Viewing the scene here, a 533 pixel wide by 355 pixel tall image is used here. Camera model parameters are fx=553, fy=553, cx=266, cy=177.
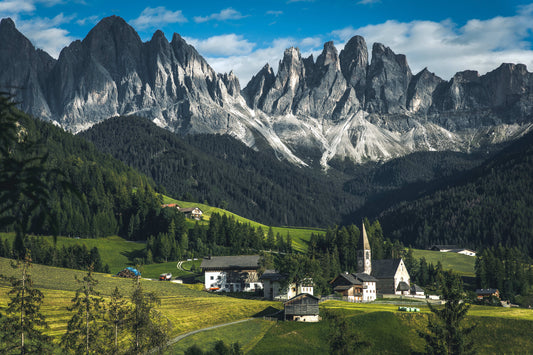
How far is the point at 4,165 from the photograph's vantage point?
40.5 feet

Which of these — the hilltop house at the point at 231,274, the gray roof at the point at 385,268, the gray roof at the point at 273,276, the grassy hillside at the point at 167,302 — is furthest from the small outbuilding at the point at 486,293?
the grassy hillside at the point at 167,302

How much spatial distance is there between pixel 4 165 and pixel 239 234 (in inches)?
7346

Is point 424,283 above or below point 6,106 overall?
below

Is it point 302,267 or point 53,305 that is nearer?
point 53,305

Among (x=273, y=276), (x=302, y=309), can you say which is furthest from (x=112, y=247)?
(x=302, y=309)

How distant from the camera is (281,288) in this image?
129 metres

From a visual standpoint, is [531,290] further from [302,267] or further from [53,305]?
[53,305]

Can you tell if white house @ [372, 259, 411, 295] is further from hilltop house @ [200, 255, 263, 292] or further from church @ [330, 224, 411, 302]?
hilltop house @ [200, 255, 263, 292]

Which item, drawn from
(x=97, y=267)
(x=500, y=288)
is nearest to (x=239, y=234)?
(x=97, y=267)

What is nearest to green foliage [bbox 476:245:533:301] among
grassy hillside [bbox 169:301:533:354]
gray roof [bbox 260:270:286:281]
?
grassy hillside [bbox 169:301:533:354]

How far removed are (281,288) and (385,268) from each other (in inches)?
1766

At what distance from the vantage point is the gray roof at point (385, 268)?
158500 millimetres

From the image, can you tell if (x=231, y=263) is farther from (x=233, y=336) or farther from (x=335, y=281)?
(x=233, y=336)

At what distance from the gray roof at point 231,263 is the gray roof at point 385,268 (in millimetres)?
35294
